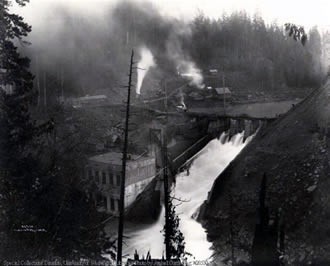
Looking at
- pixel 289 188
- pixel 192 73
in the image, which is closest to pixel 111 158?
pixel 289 188

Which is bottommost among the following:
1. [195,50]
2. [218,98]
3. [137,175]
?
[137,175]

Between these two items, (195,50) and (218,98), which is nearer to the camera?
(218,98)

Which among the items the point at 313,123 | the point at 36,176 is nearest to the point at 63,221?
the point at 36,176

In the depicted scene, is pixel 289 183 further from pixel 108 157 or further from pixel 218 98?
pixel 218 98

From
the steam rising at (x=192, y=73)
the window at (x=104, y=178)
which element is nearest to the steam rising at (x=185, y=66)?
the steam rising at (x=192, y=73)

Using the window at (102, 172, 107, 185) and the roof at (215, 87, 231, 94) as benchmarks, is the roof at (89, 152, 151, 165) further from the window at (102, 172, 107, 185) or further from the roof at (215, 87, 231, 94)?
the roof at (215, 87, 231, 94)

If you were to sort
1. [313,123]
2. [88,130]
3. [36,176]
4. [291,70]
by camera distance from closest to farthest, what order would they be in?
[36,176], [313,123], [88,130], [291,70]
